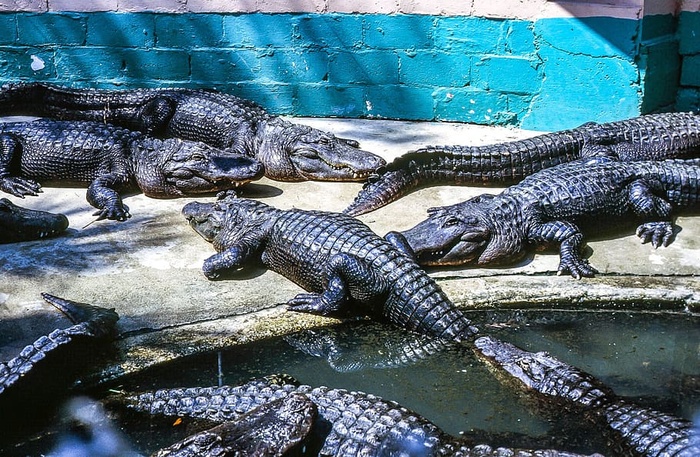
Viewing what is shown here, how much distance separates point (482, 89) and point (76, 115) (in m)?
3.37

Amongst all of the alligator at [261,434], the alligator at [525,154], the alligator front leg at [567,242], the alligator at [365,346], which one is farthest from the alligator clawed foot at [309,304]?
the alligator front leg at [567,242]

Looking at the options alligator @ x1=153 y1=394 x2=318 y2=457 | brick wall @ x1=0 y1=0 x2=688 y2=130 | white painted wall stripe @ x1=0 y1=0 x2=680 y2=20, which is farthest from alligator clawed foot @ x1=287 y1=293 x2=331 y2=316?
white painted wall stripe @ x1=0 y1=0 x2=680 y2=20

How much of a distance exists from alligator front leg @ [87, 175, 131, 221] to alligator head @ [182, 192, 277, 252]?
0.49 m

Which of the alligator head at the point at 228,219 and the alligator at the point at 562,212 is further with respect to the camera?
the alligator head at the point at 228,219

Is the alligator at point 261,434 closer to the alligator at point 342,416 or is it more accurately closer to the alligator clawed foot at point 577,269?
the alligator at point 342,416

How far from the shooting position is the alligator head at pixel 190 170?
236 inches

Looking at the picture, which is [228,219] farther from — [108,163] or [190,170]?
[108,163]

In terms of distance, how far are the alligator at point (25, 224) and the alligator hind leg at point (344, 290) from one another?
5.49ft

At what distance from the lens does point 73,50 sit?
754 centimetres

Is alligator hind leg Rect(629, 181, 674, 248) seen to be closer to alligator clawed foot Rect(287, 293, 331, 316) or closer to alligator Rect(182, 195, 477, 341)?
alligator Rect(182, 195, 477, 341)

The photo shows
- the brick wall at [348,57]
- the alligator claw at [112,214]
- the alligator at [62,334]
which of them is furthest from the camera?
the brick wall at [348,57]

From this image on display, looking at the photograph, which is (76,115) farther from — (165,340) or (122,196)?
(165,340)

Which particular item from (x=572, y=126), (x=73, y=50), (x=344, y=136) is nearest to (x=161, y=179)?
(x=344, y=136)

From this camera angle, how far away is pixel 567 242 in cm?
500
